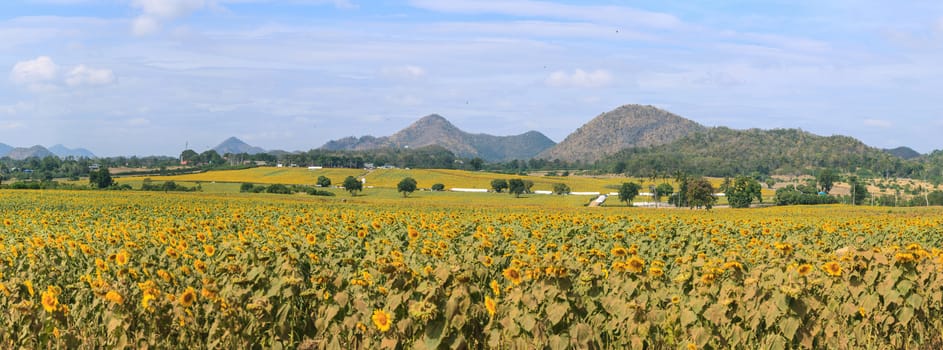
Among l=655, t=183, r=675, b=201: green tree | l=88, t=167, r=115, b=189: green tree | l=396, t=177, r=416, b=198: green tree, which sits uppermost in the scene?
l=88, t=167, r=115, b=189: green tree

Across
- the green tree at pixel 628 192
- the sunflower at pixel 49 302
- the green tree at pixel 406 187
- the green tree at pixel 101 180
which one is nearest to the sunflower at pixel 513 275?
the sunflower at pixel 49 302

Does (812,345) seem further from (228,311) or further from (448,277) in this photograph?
(228,311)

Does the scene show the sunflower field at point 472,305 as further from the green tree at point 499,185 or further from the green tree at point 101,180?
the green tree at point 499,185

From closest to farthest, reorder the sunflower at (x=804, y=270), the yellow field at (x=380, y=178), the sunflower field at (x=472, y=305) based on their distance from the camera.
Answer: the sunflower field at (x=472, y=305) → the sunflower at (x=804, y=270) → the yellow field at (x=380, y=178)

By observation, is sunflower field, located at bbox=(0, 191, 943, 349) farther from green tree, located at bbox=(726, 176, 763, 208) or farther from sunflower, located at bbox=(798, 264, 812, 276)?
green tree, located at bbox=(726, 176, 763, 208)

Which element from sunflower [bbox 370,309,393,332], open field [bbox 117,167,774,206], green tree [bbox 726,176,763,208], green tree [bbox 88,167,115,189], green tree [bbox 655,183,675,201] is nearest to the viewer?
sunflower [bbox 370,309,393,332]

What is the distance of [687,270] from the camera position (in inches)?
402

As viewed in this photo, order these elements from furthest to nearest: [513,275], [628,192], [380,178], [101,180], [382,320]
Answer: [380,178], [628,192], [101,180], [513,275], [382,320]

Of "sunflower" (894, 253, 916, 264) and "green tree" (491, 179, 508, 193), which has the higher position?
"sunflower" (894, 253, 916, 264)

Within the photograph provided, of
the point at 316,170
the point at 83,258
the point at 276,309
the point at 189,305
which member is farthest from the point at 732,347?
the point at 316,170

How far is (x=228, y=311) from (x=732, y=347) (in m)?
5.43

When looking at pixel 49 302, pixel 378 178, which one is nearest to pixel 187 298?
pixel 49 302

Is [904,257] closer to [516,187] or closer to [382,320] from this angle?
[382,320]

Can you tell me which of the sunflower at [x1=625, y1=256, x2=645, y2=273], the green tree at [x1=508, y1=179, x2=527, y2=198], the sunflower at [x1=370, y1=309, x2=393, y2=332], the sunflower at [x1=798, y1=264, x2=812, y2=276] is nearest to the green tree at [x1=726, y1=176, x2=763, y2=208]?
the green tree at [x1=508, y1=179, x2=527, y2=198]
